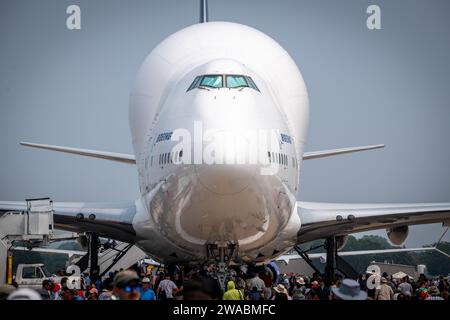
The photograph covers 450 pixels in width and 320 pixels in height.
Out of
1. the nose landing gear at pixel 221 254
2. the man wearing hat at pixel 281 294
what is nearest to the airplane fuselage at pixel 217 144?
the nose landing gear at pixel 221 254

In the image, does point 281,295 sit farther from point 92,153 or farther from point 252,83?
point 92,153

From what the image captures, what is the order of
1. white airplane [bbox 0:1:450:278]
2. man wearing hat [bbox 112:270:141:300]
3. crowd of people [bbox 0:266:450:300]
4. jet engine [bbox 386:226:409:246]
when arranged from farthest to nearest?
jet engine [bbox 386:226:409:246], white airplane [bbox 0:1:450:278], man wearing hat [bbox 112:270:141:300], crowd of people [bbox 0:266:450:300]

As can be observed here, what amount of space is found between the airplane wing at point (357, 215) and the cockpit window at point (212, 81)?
18.4ft

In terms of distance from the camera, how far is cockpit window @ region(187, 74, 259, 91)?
697 inches

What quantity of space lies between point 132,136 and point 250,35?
155 inches

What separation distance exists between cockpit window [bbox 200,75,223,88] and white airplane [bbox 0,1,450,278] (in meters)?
0.03

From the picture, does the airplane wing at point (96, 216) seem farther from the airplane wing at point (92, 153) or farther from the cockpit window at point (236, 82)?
the cockpit window at point (236, 82)

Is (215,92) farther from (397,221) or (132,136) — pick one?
(397,221)

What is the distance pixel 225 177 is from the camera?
16.0m

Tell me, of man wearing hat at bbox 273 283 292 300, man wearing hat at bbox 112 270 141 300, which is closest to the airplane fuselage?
man wearing hat at bbox 273 283 292 300

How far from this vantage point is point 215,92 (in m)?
17.5

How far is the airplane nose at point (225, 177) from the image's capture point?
15969mm

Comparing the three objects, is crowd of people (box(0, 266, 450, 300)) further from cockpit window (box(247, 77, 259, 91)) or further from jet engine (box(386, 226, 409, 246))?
cockpit window (box(247, 77, 259, 91))

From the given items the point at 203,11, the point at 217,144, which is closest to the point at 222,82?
the point at 217,144
